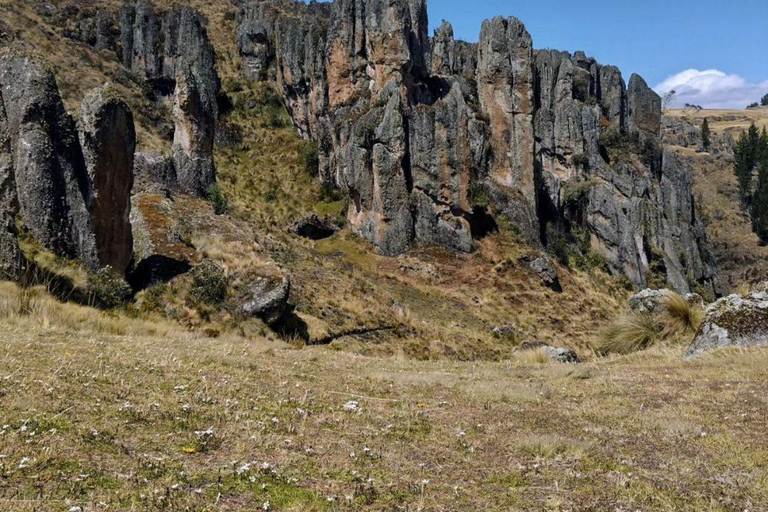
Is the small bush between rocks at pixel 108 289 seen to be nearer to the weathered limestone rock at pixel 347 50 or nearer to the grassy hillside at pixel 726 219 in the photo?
the weathered limestone rock at pixel 347 50

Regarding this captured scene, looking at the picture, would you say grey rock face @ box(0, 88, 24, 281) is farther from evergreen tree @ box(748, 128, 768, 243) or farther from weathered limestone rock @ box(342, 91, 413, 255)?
evergreen tree @ box(748, 128, 768, 243)

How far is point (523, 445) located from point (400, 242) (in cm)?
3973

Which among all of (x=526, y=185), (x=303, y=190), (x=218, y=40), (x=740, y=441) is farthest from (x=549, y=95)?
(x=740, y=441)

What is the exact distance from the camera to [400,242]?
149ft

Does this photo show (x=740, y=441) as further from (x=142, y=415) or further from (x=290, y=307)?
Result: (x=290, y=307)

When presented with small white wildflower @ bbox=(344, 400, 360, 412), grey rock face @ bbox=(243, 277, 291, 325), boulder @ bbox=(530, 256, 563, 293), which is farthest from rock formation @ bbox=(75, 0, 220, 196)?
small white wildflower @ bbox=(344, 400, 360, 412)

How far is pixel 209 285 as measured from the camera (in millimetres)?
19406

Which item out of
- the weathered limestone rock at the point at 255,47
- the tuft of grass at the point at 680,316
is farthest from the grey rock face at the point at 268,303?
the weathered limestone rock at the point at 255,47

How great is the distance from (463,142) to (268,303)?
101ft

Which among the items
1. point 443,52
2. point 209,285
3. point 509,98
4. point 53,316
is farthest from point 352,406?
point 443,52

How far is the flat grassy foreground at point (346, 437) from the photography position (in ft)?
14.4

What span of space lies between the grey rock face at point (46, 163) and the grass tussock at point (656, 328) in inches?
566

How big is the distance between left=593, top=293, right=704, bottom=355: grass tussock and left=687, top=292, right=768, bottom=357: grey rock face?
61.7 inches

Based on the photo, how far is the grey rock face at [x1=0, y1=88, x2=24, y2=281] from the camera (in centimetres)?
1293
